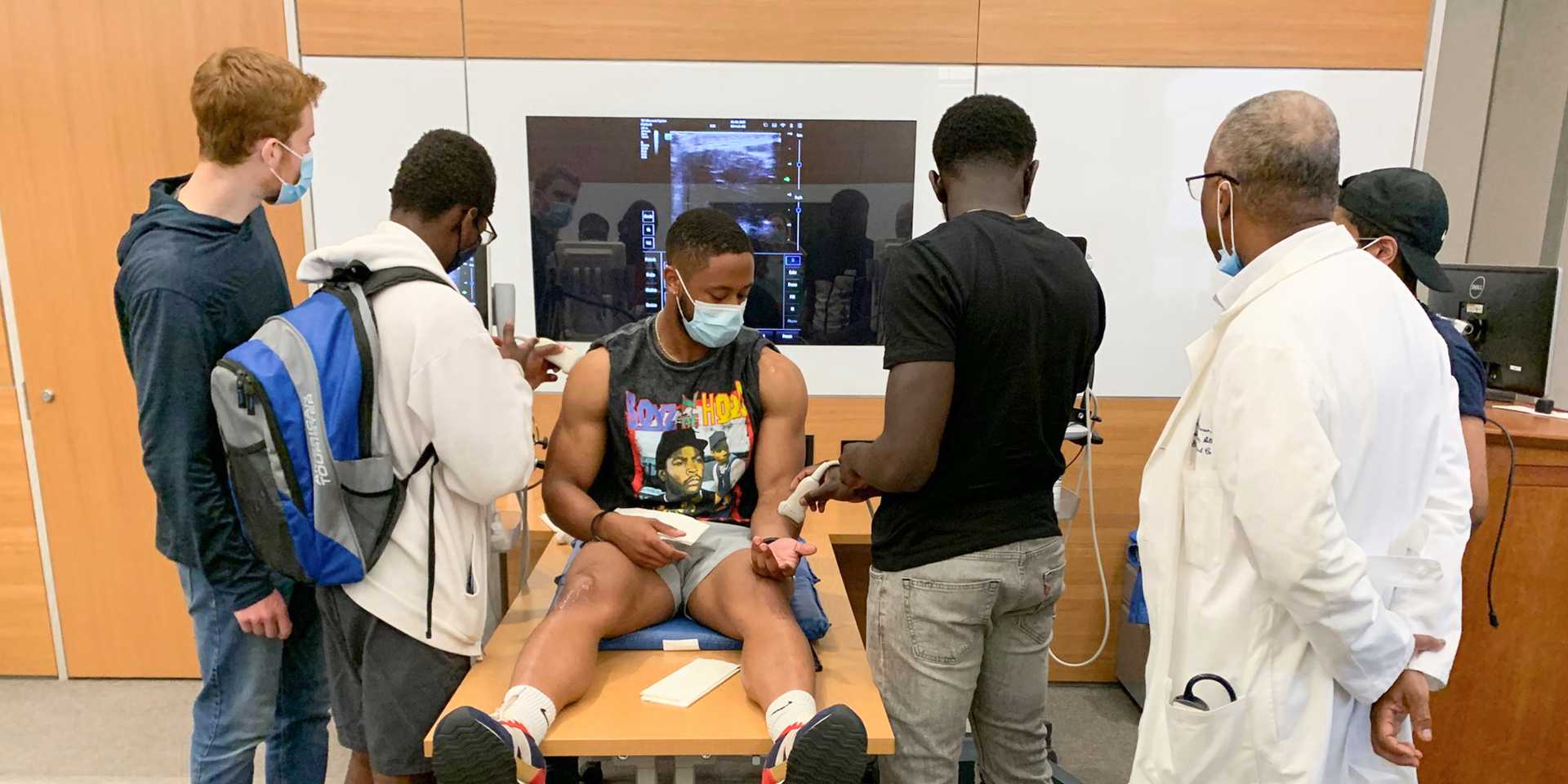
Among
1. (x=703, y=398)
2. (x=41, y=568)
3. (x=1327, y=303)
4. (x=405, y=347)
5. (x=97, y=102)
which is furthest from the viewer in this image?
(x=41, y=568)

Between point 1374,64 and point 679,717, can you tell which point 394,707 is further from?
point 1374,64

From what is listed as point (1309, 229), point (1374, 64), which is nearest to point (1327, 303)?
point (1309, 229)

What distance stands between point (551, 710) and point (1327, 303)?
4.18 feet

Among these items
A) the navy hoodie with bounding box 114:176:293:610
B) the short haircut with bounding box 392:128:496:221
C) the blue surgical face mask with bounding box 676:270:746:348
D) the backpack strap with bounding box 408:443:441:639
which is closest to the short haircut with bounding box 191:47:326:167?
the navy hoodie with bounding box 114:176:293:610

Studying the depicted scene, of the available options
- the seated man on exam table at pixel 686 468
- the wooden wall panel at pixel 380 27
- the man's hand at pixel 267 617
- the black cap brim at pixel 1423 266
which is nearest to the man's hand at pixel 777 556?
the seated man on exam table at pixel 686 468

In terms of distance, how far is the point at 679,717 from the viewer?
1457mm

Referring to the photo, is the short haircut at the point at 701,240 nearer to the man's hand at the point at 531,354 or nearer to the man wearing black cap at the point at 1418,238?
the man's hand at the point at 531,354

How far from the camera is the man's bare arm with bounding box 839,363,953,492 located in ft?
4.58

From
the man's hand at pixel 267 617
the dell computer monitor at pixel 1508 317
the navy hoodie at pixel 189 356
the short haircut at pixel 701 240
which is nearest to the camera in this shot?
the navy hoodie at pixel 189 356

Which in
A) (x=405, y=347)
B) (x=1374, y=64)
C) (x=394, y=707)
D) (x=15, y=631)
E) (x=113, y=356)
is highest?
(x=1374, y=64)

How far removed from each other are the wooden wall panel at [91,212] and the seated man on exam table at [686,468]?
1532 mm

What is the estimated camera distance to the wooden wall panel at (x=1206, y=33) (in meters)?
2.66

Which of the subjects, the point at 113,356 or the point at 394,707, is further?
the point at 113,356

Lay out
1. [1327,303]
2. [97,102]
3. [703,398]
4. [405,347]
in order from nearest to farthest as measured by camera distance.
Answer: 1. [1327,303]
2. [405,347]
3. [703,398]
4. [97,102]
